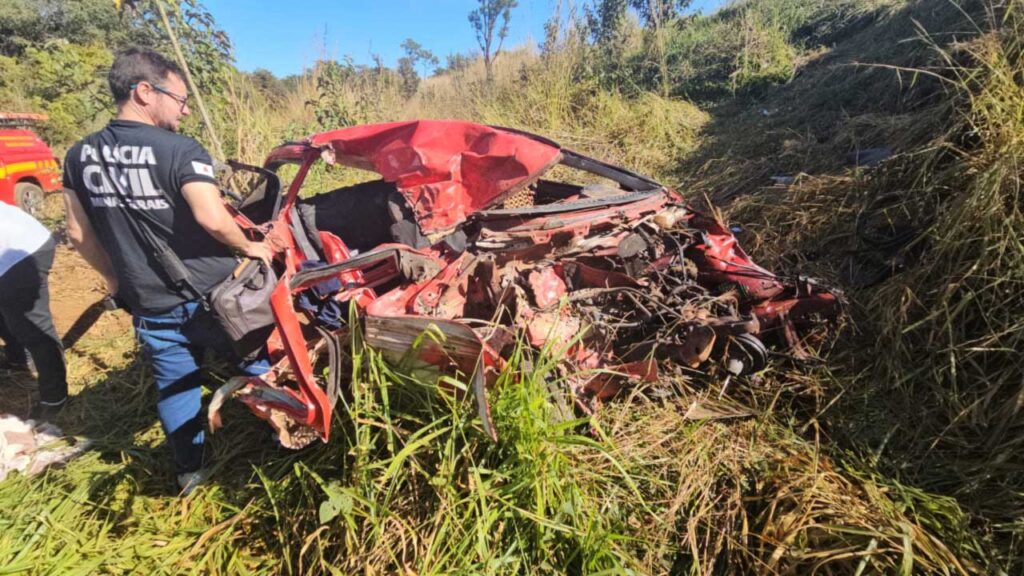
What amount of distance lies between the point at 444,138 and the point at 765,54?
281 inches

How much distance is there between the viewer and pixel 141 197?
176 cm

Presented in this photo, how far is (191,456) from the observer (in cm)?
212

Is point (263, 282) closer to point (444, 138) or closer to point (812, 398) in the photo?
point (444, 138)

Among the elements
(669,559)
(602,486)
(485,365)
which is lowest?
(669,559)

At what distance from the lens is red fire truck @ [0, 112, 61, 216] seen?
5516 mm

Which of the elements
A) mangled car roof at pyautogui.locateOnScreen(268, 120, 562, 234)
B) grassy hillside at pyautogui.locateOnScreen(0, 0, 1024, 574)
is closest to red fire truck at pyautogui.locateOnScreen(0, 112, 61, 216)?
grassy hillside at pyautogui.locateOnScreen(0, 0, 1024, 574)

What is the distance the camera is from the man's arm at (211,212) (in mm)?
1736

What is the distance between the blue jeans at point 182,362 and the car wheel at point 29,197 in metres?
6.17

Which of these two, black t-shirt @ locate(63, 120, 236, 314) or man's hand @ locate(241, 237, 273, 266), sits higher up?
black t-shirt @ locate(63, 120, 236, 314)

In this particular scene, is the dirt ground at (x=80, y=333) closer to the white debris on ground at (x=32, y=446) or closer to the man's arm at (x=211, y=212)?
the white debris on ground at (x=32, y=446)

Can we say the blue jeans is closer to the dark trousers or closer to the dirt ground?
the dark trousers

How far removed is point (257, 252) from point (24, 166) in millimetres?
6836

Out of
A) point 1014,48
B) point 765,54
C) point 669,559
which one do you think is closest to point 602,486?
point 669,559

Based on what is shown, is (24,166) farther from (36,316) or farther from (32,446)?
(32,446)
